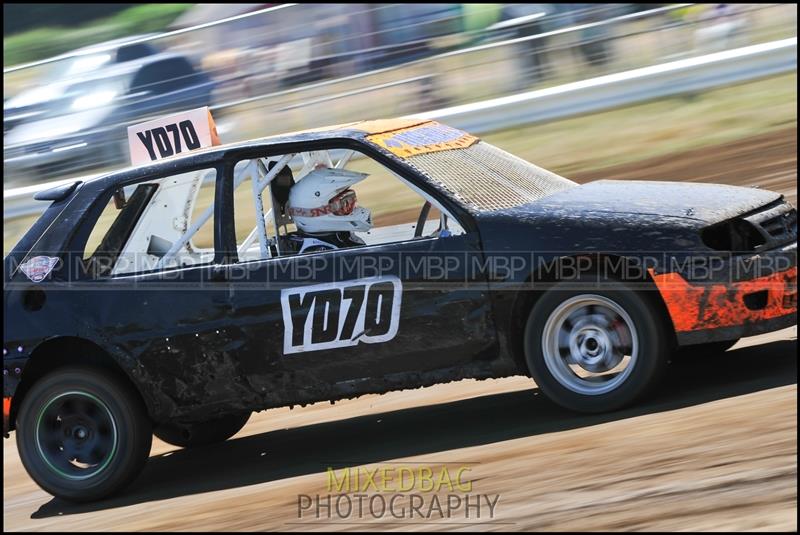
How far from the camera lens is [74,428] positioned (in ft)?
19.5

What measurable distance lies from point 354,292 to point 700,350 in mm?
1941

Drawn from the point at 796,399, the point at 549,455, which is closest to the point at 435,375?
the point at 549,455

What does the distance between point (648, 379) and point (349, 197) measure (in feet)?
5.88

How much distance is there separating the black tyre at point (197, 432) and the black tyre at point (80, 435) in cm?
103

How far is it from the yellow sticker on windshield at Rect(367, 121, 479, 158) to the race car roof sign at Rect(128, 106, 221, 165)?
3.58 feet

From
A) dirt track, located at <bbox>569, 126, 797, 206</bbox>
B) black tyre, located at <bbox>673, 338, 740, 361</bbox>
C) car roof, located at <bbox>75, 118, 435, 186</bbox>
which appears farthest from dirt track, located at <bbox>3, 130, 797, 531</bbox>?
dirt track, located at <bbox>569, 126, 797, 206</bbox>

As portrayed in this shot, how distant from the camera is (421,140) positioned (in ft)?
19.8

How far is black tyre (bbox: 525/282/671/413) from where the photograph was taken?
514cm

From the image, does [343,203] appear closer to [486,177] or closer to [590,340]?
[486,177]

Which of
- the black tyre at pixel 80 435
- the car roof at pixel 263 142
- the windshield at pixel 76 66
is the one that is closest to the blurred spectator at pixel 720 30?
the car roof at pixel 263 142

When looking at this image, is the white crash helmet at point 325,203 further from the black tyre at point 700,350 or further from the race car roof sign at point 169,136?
the black tyre at point 700,350

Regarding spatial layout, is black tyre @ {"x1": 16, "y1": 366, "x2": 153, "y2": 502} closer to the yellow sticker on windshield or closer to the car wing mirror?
the car wing mirror

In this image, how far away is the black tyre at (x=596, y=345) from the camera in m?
5.14

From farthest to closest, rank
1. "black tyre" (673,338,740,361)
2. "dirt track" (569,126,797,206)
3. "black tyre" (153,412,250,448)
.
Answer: "dirt track" (569,126,797,206)
"black tyre" (153,412,250,448)
"black tyre" (673,338,740,361)
